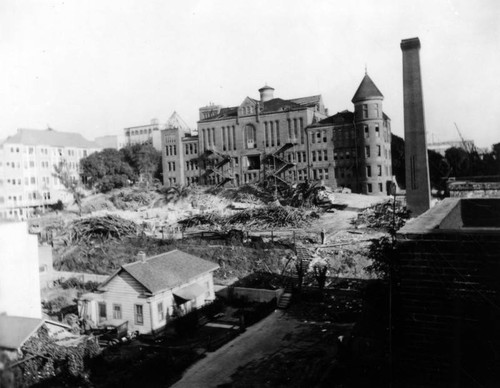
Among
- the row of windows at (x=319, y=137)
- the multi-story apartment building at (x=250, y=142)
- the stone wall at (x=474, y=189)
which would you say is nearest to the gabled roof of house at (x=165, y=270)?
the stone wall at (x=474, y=189)

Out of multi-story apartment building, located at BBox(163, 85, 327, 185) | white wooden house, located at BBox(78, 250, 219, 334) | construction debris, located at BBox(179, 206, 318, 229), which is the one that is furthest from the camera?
multi-story apartment building, located at BBox(163, 85, 327, 185)

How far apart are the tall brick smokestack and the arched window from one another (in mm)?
31093

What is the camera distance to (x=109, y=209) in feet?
194

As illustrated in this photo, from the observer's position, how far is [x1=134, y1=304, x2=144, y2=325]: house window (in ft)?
71.2

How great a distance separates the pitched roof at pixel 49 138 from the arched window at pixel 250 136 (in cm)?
3595

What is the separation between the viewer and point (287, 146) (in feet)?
186

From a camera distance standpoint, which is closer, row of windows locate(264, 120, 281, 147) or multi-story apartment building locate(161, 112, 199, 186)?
row of windows locate(264, 120, 281, 147)

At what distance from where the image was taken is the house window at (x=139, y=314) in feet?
71.2

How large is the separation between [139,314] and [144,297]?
3.23ft

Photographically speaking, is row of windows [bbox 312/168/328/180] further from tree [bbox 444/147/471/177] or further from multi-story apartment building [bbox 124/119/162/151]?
multi-story apartment building [bbox 124/119/162/151]

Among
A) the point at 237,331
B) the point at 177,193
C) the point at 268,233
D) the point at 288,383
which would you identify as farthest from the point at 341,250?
the point at 177,193

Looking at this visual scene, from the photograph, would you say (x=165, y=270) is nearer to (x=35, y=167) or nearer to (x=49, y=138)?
(x=35, y=167)

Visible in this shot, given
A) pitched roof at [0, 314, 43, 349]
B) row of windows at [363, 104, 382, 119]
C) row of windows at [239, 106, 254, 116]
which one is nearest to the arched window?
row of windows at [239, 106, 254, 116]

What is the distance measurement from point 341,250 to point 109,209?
39.1m
